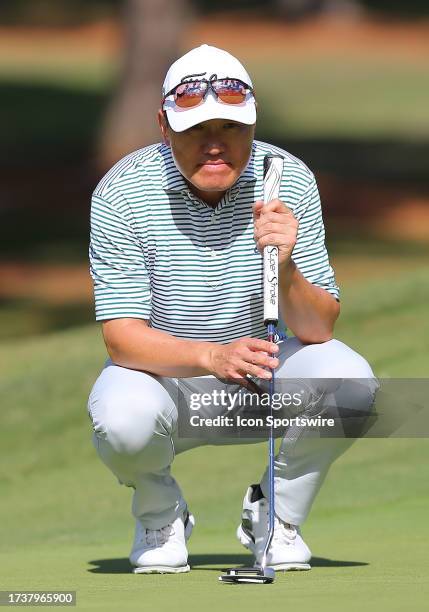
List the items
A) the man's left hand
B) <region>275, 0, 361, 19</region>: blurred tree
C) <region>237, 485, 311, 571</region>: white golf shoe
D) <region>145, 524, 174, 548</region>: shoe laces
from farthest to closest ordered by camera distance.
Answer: <region>275, 0, 361, 19</region>: blurred tree, <region>145, 524, 174, 548</region>: shoe laces, <region>237, 485, 311, 571</region>: white golf shoe, the man's left hand

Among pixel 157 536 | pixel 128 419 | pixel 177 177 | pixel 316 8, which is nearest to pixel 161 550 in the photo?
pixel 157 536

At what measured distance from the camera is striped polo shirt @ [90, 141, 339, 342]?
4.93m

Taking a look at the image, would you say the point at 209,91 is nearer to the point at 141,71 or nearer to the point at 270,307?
the point at 270,307

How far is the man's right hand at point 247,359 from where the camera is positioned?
4562 mm

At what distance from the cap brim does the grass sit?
1.36 meters

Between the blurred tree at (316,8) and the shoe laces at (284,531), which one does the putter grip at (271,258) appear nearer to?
the shoe laces at (284,531)

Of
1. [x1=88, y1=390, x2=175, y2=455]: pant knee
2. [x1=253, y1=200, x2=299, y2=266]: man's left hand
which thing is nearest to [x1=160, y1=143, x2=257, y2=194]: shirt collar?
[x1=253, y1=200, x2=299, y2=266]: man's left hand

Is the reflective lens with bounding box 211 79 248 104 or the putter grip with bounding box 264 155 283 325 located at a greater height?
the reflective lens with bounding box 211 79 248 104

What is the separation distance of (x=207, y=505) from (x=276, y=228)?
7.54 ft

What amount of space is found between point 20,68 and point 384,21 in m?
10.4

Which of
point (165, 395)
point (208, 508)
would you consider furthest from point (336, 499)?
point (165, 395)

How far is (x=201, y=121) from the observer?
4789 millimetres

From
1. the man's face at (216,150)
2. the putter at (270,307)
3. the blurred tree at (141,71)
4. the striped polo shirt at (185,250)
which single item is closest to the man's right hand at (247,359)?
the putter at (270,307)

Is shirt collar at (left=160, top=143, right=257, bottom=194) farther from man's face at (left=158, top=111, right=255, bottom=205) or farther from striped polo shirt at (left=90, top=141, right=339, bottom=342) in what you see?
man's face at (left=158, top=111, right=255, bottom=205)
